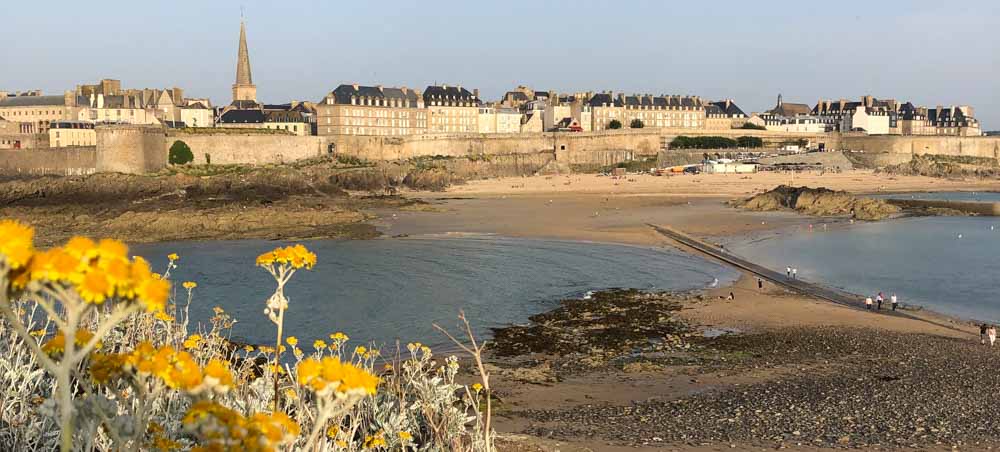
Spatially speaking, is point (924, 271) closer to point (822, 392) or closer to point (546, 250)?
point (546, 250)

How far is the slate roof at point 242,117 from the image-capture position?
2704 inches

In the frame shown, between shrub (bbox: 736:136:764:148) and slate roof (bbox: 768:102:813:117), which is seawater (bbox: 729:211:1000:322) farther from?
slate roof (bbox: 768:102:813:117)

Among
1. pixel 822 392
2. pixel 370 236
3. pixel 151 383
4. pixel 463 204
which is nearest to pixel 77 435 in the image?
pixel 151 383

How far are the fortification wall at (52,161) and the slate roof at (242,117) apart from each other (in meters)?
13.8

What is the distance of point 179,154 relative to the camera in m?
57.6

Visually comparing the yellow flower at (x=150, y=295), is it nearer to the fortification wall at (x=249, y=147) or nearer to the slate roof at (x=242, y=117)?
the fortification wall at (x=249, y=147)

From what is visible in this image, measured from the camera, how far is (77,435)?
4434mm

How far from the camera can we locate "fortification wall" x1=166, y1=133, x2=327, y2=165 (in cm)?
5875

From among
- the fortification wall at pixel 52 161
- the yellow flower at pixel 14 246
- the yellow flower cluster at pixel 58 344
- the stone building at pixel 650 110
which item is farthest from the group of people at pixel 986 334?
the stone building at pixel 650 110

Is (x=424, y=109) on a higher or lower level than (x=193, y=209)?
higher

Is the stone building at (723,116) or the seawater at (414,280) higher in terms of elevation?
the stone building at (723,116)

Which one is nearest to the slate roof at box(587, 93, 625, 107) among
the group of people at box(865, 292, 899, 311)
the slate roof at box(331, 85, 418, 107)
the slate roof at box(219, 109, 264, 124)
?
the slate roof at box(331, 85, 418, 107)

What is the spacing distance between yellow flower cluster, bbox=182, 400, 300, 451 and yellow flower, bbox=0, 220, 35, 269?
547mm

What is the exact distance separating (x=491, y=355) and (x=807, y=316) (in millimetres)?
6881
